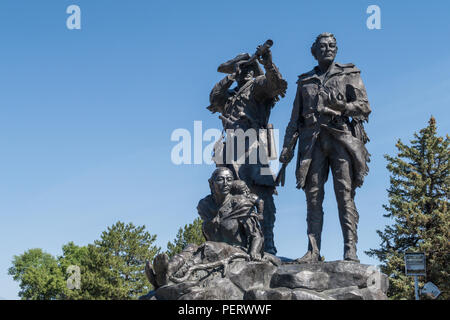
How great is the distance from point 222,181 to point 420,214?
17319mm

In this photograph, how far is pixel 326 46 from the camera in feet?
28.4

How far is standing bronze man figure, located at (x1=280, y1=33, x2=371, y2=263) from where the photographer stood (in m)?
8.27

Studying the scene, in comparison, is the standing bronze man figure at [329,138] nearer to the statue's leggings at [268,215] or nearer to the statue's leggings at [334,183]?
the statue's leggings at [334,183]

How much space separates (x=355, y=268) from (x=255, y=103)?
14.0 ft

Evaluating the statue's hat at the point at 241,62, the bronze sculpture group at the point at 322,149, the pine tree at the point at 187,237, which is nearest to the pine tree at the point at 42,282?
the pine tree at the point at 187,237

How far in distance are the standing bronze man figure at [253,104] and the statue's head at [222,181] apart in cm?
125

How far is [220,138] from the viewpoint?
10602 millimetres

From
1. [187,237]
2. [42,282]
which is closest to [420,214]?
[187,237]

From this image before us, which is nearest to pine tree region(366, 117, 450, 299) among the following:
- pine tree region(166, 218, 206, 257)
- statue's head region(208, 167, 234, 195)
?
pine tree region(166, 218, 206, 257)

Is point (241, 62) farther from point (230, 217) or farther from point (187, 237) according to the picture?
point (187, 237)

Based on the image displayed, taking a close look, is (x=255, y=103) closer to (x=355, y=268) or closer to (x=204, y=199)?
(x=204, y=199)

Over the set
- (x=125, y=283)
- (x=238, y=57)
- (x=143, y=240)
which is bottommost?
(x=125, y=283)
